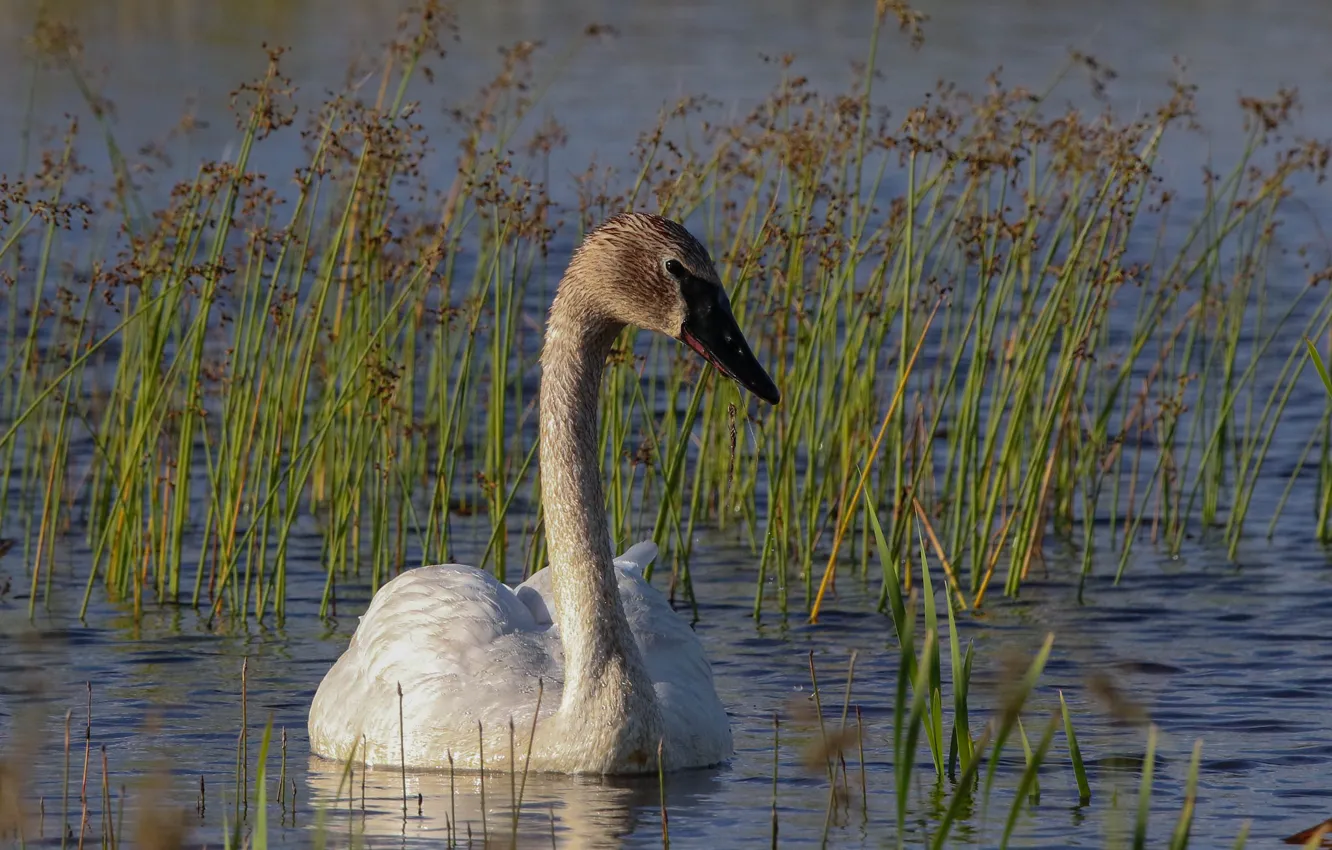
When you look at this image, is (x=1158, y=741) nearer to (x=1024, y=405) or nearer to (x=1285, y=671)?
(x=1285, y=671)

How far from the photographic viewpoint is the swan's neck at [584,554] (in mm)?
6637

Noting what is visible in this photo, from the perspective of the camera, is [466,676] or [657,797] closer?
[657,797]

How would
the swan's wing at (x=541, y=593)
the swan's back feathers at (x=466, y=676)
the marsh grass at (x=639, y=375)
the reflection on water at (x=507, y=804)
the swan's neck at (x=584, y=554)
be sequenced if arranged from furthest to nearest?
the marsh grass at (x=639, y=375) → the swan's wing at (x=541, y=593) → the swan's back feathers at (x=466, y=676) → the swan's neck at (x=584, y=554) → the reflection on water at (x=507, y=804)

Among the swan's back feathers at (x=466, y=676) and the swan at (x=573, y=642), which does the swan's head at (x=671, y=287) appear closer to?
the swan at (x=573, y=642)

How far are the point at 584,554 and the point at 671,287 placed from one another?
2.80ft

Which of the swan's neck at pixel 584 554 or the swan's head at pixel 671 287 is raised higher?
the swan's head at pixel 671 287

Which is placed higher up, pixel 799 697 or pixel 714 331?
pixel 714 331

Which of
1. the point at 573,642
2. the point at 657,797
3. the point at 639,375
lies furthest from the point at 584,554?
the point at 639,375

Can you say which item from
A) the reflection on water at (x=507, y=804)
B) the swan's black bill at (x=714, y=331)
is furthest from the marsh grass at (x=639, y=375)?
the reflection on water at (x=507, y=804)

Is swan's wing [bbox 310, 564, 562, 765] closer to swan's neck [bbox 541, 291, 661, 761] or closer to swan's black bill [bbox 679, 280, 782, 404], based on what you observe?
swan's neck [bbox 541, 291, 661, 761]

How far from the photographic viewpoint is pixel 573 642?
22.1ft

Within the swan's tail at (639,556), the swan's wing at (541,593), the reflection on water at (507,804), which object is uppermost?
the swan's tail at (639,556)

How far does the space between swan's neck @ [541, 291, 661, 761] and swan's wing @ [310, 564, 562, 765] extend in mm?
216

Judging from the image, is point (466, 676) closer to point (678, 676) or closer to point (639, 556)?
Result: point (678, 676)
